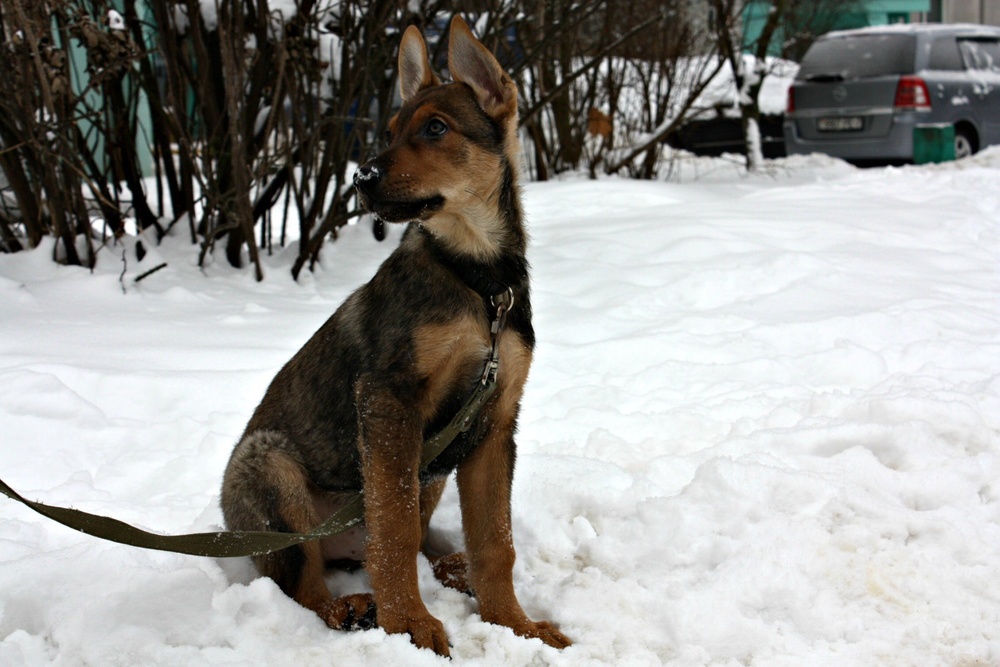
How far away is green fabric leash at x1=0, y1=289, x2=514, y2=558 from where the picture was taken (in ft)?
7.88

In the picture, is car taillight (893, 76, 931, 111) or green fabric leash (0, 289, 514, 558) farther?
car taillight (893, 76, 931, 111)

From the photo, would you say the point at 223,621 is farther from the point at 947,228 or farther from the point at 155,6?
the point at 947,228

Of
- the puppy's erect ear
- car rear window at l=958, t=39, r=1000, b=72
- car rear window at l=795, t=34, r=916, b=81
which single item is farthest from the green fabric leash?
car rear window at l=958, t=39, r=1000, b=72

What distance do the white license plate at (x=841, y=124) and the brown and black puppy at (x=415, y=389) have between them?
43.5ft

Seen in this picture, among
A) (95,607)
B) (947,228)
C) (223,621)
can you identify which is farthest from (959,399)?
(947,228)

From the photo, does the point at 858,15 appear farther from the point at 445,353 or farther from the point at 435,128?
the point at 445,353

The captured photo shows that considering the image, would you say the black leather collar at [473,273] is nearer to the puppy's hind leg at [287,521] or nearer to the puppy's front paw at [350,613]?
the puppy's hind leg at [287,521]

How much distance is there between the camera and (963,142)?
14906mm

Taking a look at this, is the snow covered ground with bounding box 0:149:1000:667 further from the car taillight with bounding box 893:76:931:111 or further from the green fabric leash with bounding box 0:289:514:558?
the car taillight with bounding box 893:76:931:111

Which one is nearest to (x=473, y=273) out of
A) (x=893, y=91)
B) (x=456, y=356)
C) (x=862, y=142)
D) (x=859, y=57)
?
(x=456, y=356)

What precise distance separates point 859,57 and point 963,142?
90.4 inches

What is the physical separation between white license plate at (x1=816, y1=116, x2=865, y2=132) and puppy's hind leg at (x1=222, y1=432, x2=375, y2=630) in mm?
14078

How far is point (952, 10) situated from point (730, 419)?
44011mm

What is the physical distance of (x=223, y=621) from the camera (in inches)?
103
